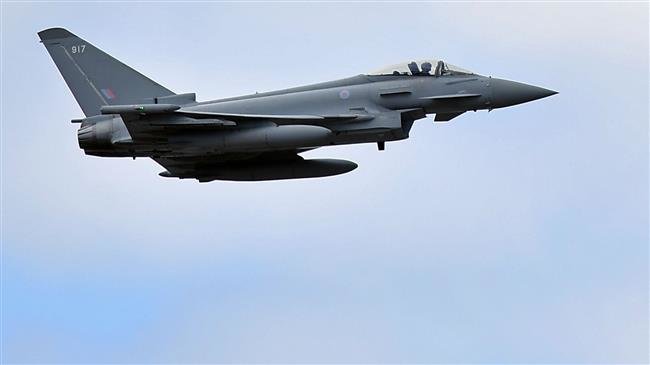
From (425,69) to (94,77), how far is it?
8.52 meters

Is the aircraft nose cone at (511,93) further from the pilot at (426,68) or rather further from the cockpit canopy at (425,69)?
the pilot at (426,68)

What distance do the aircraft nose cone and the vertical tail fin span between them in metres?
8.20

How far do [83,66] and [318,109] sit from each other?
6.54 m

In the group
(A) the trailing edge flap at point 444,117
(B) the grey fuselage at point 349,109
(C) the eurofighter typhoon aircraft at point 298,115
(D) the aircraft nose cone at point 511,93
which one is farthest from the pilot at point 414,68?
(D) the aircraft nose cone at point 511,93

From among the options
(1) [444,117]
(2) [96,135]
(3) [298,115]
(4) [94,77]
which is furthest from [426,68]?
(4) [94,77]

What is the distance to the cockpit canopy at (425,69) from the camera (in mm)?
31828

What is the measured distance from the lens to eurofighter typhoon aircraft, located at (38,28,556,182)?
101 ft

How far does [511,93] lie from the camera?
3158 cm

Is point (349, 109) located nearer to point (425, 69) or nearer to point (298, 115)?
point (298, 115)

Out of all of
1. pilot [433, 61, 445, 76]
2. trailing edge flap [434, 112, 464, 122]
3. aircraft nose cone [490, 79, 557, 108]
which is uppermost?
pilot [433, 61, 445, 76]

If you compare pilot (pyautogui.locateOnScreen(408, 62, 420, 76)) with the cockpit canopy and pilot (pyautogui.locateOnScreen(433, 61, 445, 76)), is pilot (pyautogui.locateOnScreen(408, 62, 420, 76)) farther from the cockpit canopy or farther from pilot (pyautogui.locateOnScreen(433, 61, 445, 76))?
pilot (pyautogui.locateOnScreen(433, 61, 445, 76))

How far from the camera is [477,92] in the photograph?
3150cm

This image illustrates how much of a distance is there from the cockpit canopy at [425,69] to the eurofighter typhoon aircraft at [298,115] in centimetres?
2

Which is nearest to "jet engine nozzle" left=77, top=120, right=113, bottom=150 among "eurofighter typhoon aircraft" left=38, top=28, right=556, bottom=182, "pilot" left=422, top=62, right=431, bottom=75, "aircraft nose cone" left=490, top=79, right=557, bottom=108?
"eurofighter typhoon aircraft" left=38, top=28, right=556, bottom=182
